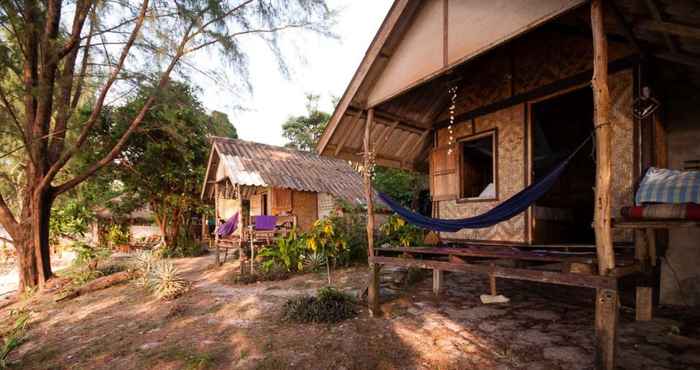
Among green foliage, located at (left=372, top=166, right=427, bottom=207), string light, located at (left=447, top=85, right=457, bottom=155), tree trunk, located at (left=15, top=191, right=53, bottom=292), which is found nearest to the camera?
string light, located at (left=447, top=85, right=457, bottom=155)

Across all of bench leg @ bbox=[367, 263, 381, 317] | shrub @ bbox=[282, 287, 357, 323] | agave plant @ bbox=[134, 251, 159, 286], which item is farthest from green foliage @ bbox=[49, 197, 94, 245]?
bench leg @ bbox=[367, 263, 381, 317]

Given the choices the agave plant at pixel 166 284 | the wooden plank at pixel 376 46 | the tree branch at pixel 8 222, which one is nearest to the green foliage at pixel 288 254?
the agave plant at pixel 166 284

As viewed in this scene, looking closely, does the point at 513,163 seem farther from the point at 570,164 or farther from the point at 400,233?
the point at 400,233

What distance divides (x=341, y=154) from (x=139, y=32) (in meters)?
5.43

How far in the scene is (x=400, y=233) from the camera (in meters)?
7.49

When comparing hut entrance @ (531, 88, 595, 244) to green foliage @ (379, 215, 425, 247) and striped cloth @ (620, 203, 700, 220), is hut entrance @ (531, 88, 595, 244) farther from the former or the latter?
green foliage @ (379, 215, 425, 247)

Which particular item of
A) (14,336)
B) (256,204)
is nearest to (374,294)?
(14,336)

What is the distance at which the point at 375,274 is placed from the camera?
4371 mm

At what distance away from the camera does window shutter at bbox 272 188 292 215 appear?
10.7m

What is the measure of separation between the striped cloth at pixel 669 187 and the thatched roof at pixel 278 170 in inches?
292

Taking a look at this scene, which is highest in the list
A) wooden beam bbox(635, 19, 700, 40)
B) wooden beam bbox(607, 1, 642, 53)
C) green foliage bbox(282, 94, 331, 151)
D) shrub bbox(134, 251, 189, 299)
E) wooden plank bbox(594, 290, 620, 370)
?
green foliage bbox(282, 94, 331, 151)

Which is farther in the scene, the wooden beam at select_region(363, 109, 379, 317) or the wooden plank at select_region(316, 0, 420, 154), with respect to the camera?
the wooden beam at select_region(363, 109, 379, 317)

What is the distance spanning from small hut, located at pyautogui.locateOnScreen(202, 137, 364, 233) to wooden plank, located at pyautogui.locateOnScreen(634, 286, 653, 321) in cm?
718

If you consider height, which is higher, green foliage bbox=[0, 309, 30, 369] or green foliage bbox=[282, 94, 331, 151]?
green foliage bbox=[282, 94, 331, 151]
